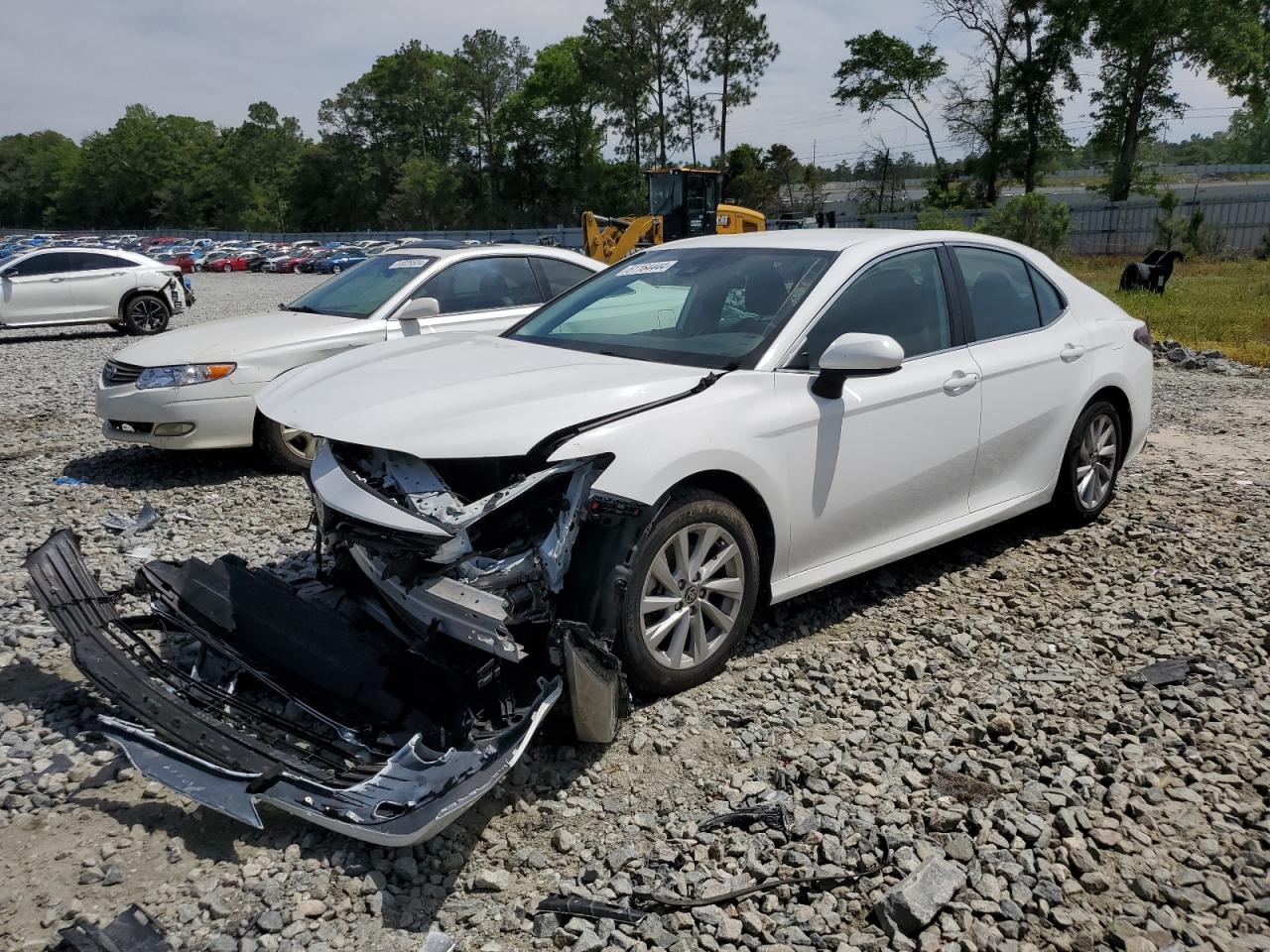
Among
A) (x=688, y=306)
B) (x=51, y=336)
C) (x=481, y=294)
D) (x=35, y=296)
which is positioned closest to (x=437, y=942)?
(x=688, y=306)

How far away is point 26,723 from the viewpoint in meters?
3.70

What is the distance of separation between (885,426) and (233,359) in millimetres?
4890

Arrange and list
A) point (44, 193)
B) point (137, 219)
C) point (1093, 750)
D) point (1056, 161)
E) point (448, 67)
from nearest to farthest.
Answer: point (1093, 750) < point (1056, 161) < point (448, 67) < point (137, 219) < point (44, 193)

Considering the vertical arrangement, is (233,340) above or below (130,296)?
above

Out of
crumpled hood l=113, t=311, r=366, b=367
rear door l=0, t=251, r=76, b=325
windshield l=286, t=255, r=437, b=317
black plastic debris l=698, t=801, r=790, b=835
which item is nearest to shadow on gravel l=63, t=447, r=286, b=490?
crumpled hood l=113, t=311, r=366, b=367

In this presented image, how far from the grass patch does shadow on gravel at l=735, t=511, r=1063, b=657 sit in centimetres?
835

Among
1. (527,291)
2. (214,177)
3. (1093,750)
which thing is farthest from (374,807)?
(214,177)

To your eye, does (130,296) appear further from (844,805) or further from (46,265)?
(844,805)

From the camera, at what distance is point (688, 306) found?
4605 millimetres

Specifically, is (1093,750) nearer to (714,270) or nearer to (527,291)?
(714,270)

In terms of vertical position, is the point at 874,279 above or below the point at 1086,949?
above

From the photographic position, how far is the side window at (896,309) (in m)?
4.27

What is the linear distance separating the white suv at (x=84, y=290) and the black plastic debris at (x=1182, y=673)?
18.3 m

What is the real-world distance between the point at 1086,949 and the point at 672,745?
4.75 feet
